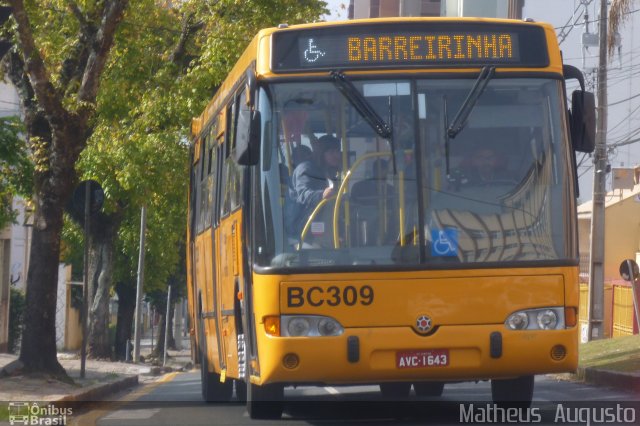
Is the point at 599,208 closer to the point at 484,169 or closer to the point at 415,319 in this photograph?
the point at 484,169

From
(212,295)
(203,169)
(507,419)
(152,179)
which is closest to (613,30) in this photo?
(152,179)

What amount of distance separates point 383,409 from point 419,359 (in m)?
3.14

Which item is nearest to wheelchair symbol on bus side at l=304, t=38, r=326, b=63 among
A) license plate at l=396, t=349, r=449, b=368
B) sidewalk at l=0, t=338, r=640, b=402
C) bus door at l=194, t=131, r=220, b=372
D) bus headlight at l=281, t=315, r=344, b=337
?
bus headlight at l=281, t=315, r=344, b=337

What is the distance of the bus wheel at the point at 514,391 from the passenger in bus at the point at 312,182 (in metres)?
2.70

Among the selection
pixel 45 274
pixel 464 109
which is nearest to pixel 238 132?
pixel 464 109

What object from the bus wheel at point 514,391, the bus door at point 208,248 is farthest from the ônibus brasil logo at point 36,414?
the bus wheel at point 514,391

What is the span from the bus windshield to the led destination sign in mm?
188

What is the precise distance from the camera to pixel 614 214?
44031mm

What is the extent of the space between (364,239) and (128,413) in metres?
4.88

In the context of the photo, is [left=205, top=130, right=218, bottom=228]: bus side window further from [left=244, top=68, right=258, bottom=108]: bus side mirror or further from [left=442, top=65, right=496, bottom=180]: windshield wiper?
[left=442, top=65, right=496, bottom=180]: windshield wiper

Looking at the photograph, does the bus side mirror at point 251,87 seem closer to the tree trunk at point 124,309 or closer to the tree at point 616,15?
the tree at point 616,15

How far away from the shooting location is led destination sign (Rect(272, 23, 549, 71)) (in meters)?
9.62

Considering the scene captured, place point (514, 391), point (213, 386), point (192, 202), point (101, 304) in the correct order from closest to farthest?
point (514, 391) → point (213, 386) → point (192, 202) → point (101, 304)

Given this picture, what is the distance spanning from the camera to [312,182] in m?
9.28
